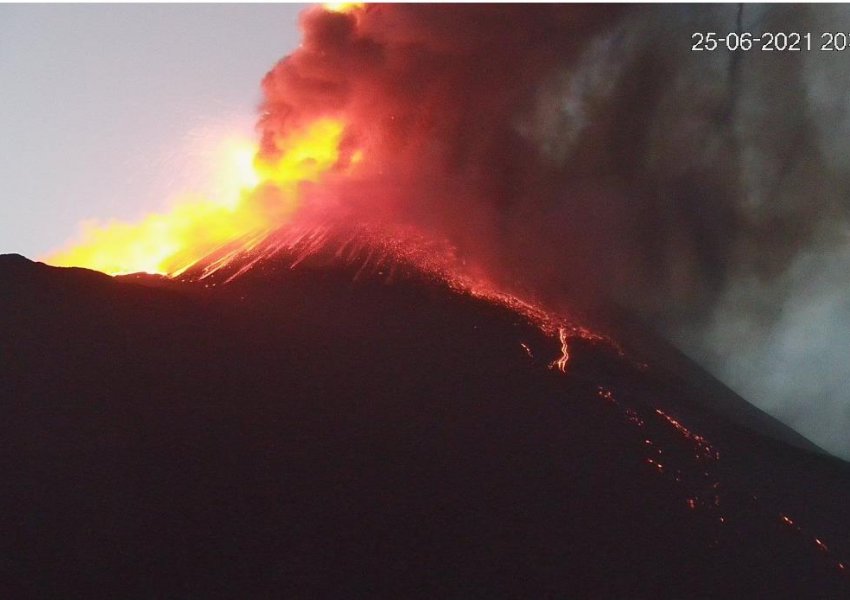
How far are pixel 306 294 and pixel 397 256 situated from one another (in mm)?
9505

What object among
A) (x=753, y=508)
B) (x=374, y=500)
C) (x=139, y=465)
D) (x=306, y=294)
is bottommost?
(x=139, y=465)

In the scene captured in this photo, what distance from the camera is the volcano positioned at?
15875 mm

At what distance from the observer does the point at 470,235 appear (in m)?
56.3

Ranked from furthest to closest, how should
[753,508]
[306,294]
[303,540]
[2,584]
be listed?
[306,294], [753,508], [303,540], [2,584]

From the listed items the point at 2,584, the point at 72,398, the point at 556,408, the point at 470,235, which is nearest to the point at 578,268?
the point at 470,235

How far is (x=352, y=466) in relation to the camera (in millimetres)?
19844

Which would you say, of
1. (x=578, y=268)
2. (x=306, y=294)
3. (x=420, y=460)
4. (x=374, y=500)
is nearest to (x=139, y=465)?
(x=374, y=500)

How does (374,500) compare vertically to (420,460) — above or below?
below

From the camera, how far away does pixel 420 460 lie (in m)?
20.8

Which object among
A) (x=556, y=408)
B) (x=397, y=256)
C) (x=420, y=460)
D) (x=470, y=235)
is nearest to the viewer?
(x=420, y=460)

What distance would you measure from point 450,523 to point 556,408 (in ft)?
30.4

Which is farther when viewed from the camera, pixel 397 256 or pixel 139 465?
pixel 397 256

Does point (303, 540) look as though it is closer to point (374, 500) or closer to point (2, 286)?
point (374, 500)

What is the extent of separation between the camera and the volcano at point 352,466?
15875mm
